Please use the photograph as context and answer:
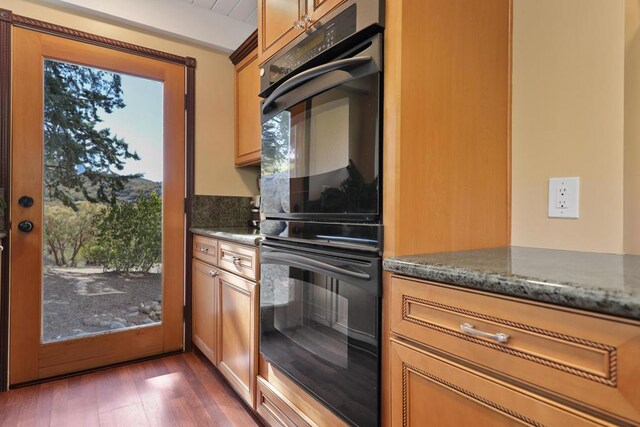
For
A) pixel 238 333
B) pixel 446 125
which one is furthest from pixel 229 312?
pixel 446 125

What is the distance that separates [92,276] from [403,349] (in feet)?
6.95

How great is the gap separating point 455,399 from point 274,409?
991mm

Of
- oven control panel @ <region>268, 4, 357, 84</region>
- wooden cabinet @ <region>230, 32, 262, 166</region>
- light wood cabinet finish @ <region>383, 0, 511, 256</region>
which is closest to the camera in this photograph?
light wood cabinet finish @ <region>383, 0, 511, 256</region>

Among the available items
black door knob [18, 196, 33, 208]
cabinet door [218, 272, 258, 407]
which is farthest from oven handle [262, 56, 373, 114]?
black door knob [18, 196, 33, 208]

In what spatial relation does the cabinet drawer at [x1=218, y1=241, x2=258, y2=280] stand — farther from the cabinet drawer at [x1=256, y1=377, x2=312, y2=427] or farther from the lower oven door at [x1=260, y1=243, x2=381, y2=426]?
the cabinet drawer at [x1=256, y1=377, x2=312, y2=427]

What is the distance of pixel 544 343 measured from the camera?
0.58 meters

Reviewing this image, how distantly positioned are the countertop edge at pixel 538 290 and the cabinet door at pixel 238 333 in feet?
3.34

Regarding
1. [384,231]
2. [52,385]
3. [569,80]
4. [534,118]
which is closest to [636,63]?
[569,80]

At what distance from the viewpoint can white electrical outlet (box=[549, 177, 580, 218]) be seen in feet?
3.59

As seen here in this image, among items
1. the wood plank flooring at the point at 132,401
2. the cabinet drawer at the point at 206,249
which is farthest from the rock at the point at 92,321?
the cabinet drawer at the point at 206,249

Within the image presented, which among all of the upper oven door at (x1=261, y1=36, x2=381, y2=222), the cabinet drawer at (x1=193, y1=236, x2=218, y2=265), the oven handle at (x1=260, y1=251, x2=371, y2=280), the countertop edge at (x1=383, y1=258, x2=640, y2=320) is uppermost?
the upper oven door at (x1=261, y1=36, x2=381, y2=222)

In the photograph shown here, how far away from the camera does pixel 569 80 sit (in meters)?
1.11

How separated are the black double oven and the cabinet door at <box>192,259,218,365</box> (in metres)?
0.67

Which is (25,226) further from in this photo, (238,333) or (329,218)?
(329,218)
